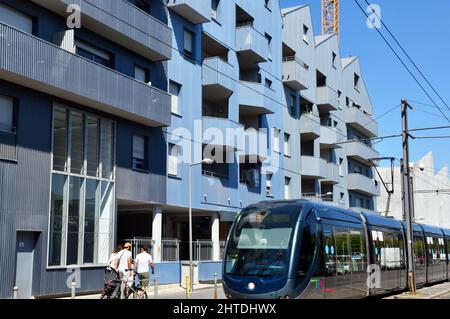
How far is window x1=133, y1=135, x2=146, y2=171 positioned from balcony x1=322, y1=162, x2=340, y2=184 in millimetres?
23592

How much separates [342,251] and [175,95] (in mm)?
15896

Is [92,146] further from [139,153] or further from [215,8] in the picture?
[215,8]

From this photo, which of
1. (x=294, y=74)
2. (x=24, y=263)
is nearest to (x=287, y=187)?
(x=294, y=74)

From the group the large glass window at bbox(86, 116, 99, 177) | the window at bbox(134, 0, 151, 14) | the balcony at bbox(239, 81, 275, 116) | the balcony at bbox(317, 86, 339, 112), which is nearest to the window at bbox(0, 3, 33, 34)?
the large glass window at bbox(86, 116, 99, 177)

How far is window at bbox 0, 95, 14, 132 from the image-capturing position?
67.8 ft

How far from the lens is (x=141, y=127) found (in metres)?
28.1

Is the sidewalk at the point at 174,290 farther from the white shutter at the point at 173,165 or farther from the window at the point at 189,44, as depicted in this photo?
the window at the point at 189,44

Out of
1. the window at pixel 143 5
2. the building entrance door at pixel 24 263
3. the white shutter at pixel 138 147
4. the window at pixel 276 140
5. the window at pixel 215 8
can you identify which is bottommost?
the building entrance door at pixel 24 263

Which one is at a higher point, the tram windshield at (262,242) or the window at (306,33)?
the window at (306,33)

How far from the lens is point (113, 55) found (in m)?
26.3

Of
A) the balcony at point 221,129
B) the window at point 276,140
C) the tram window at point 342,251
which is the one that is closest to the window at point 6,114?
the tram window at point 342,251

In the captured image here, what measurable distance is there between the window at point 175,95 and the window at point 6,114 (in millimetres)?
10525

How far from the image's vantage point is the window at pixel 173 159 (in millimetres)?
30031

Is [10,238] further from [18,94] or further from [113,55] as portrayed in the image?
[113,55]
